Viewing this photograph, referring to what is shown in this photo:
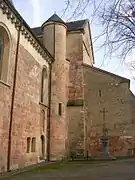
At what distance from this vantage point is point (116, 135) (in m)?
23.2

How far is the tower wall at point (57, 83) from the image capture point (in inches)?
854

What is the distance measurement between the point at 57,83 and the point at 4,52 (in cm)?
916

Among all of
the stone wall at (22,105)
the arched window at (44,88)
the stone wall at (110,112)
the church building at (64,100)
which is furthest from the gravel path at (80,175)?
the stone wall at (110,112)

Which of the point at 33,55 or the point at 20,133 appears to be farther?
the point at 33,55

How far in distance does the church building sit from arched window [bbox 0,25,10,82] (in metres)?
0.59

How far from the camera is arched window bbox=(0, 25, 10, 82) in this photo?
14.0 meters

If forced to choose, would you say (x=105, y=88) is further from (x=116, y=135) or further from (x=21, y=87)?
(x=21, y=87)

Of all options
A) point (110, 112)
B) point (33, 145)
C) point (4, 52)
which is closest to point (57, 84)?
point (110, 112)

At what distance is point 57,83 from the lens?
75.5ft

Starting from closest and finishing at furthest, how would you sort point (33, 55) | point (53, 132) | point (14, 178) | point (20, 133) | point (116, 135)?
point (14, 178)
point (20, 133)
point (33, 55)
point (53, 132)
point (116, 135)

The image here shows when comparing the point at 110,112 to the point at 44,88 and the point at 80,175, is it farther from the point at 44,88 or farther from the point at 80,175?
the point at 80,175

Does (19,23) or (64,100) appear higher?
(19,23)

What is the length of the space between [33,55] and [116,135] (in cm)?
1047

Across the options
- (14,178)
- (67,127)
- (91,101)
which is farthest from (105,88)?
(14,178)
